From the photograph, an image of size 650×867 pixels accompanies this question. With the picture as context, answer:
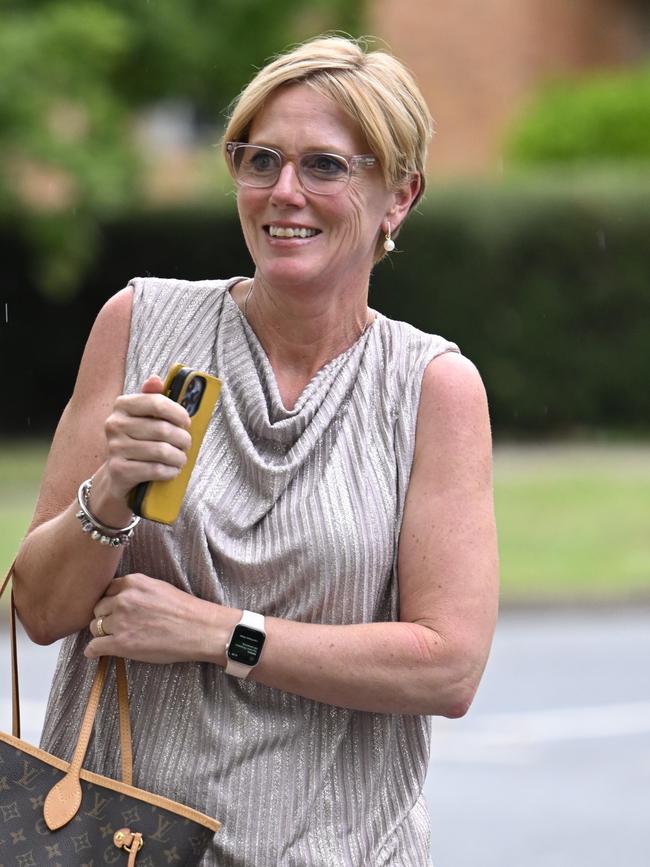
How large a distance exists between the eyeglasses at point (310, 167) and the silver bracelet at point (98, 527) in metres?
0.52

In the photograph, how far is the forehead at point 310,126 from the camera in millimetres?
2492

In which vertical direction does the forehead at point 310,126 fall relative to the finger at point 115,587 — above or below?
above

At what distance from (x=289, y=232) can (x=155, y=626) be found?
0.60 metres

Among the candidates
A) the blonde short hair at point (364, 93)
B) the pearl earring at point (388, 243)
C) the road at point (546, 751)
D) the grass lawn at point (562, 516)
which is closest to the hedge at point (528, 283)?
the grass lawn at point (562, 516)

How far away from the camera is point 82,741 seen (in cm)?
234

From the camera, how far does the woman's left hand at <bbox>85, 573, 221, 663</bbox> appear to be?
2359mm

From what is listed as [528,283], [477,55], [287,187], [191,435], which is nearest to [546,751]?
[287,187]

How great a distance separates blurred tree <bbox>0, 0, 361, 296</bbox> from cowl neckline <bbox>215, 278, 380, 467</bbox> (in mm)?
15132

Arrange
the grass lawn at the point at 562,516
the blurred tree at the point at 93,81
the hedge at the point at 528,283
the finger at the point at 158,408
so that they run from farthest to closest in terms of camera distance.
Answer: the hedge at the point at 528,283
the blurred tree at the point at 93,81
the grass lawn at the point at 562,516
the finger at the point at 158,408

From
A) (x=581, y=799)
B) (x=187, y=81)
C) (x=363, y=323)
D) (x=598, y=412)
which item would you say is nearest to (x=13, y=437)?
(x=187, y=81)

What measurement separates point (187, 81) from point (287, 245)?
2075 centimetres

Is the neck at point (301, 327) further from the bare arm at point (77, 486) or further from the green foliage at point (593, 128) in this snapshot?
the green foliage at point (593, 128)

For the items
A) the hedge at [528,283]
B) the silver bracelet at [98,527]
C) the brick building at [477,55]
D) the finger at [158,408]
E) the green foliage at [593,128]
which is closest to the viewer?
the finger at [158,408]

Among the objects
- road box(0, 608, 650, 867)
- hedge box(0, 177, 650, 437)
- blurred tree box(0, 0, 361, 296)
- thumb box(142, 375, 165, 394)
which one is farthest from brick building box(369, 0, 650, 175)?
thumb box(142, 375, 165, 394)
